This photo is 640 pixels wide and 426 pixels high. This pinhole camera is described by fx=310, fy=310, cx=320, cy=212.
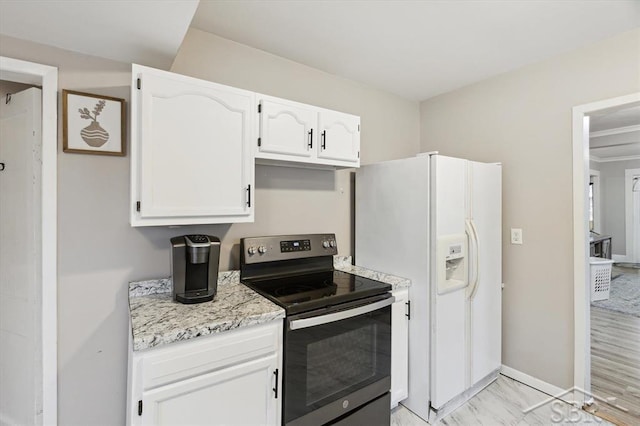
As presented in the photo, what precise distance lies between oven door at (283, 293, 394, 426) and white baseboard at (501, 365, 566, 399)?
1318mm

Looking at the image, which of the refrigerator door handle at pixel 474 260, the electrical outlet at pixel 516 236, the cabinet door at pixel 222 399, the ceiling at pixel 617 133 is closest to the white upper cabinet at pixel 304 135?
the refrigerator door handle at pixel 474 260

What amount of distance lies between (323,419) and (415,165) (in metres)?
1.62

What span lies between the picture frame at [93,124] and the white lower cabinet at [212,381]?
43.1 inches

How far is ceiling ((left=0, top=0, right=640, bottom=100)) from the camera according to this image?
1.33 metres

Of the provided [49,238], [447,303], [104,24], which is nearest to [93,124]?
[104,24]

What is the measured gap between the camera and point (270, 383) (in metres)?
1.48

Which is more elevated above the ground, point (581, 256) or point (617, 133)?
point (617, 133)

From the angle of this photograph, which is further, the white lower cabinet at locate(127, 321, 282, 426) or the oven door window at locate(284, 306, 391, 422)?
the oven door window at locate(284, 306, 391, 422)

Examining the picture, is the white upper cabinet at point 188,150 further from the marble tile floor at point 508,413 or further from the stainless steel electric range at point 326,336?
the marble tile floor at point 508,413

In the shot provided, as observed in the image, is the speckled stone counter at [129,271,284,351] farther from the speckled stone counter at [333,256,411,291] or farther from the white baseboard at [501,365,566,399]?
the white baseboard at [501,365,566,399]

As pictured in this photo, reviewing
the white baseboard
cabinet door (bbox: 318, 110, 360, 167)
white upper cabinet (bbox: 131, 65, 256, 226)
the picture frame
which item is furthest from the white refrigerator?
the picture frame

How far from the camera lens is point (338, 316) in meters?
1.65

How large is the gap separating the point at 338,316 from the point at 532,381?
1896mm

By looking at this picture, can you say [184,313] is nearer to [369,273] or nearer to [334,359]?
[334,359]
